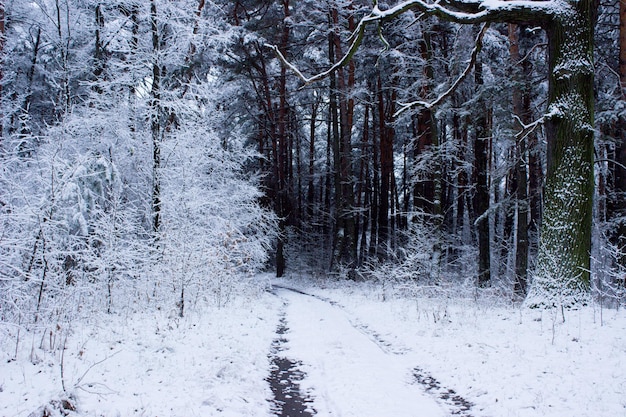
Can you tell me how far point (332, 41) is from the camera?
19406mm

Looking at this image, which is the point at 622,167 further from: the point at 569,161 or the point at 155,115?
the point at 155,115

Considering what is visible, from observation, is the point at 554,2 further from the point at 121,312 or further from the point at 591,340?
the point at 121,312

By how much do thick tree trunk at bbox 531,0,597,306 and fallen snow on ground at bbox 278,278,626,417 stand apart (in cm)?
74

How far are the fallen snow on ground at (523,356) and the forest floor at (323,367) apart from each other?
0.02 metres

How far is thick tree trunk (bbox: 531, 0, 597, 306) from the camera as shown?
7.10m

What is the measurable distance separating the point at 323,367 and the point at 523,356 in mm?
2831

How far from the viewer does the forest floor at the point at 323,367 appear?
4148 millimetres

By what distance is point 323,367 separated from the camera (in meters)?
6.00

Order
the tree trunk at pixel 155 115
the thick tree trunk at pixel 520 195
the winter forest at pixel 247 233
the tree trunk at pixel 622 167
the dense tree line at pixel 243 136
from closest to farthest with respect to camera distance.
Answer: the winter forest at pixel 247 233 → the dense tree line at pixel 243 136 → the tree trunk at pixel 622 167 → the tree trunk at pixel 155 115 → the thick tree trunk at pixel 520 195

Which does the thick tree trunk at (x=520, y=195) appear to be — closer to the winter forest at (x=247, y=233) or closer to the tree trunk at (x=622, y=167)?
the winter forest at (x=247, y=233)

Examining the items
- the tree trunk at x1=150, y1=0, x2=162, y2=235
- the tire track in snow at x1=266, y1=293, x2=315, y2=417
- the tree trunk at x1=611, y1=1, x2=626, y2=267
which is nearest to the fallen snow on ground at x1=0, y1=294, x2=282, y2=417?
the tire track in snow at x1=266, y1=293, x2=315, y2=417

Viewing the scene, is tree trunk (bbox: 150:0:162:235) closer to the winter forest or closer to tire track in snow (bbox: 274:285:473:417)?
the winter forest

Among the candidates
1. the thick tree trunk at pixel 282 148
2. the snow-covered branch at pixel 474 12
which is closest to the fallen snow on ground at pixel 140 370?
the snow-covered branch at pixel 474 12

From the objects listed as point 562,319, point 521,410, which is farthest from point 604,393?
point 562,319
